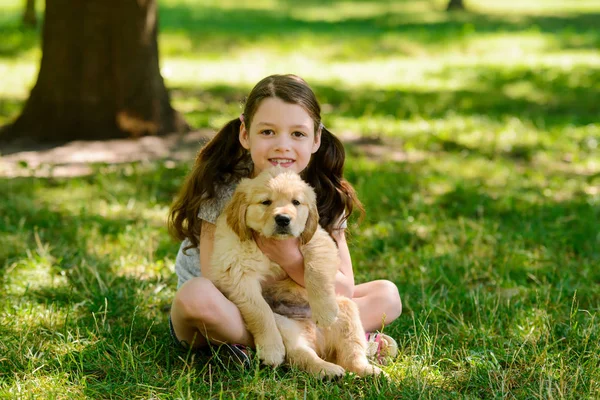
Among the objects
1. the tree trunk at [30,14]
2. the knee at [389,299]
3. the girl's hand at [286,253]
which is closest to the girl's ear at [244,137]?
the girl's hand at [286,253]

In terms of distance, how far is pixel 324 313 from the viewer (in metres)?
3.36

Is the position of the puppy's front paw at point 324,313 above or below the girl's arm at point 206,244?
below

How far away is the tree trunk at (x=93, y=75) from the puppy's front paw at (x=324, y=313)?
15.6ft

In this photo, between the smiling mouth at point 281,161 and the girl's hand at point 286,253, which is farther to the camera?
the smiling mouth at point 281,161

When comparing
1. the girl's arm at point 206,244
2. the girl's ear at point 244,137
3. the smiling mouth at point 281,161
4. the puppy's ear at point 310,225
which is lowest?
the girl's arm at point 206,244

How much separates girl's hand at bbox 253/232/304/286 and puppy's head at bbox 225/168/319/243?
0.06m

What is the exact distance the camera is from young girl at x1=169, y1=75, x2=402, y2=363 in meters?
3.43

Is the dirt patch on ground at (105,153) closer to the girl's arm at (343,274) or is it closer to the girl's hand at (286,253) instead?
the girl's arm at (343,274)

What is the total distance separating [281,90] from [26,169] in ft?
13.1

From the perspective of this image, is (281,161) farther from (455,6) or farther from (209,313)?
(455,6)

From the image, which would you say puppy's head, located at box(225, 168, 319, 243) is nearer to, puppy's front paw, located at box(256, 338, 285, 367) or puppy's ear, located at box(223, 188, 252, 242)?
puppy's ear, located at box(223, 188, 252, 242)

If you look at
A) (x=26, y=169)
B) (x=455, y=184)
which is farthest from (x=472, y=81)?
(x=26, y=169)

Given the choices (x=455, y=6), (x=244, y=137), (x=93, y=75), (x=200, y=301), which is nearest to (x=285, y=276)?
(x=200, y=301)

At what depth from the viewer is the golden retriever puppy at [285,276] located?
10.9 feet
